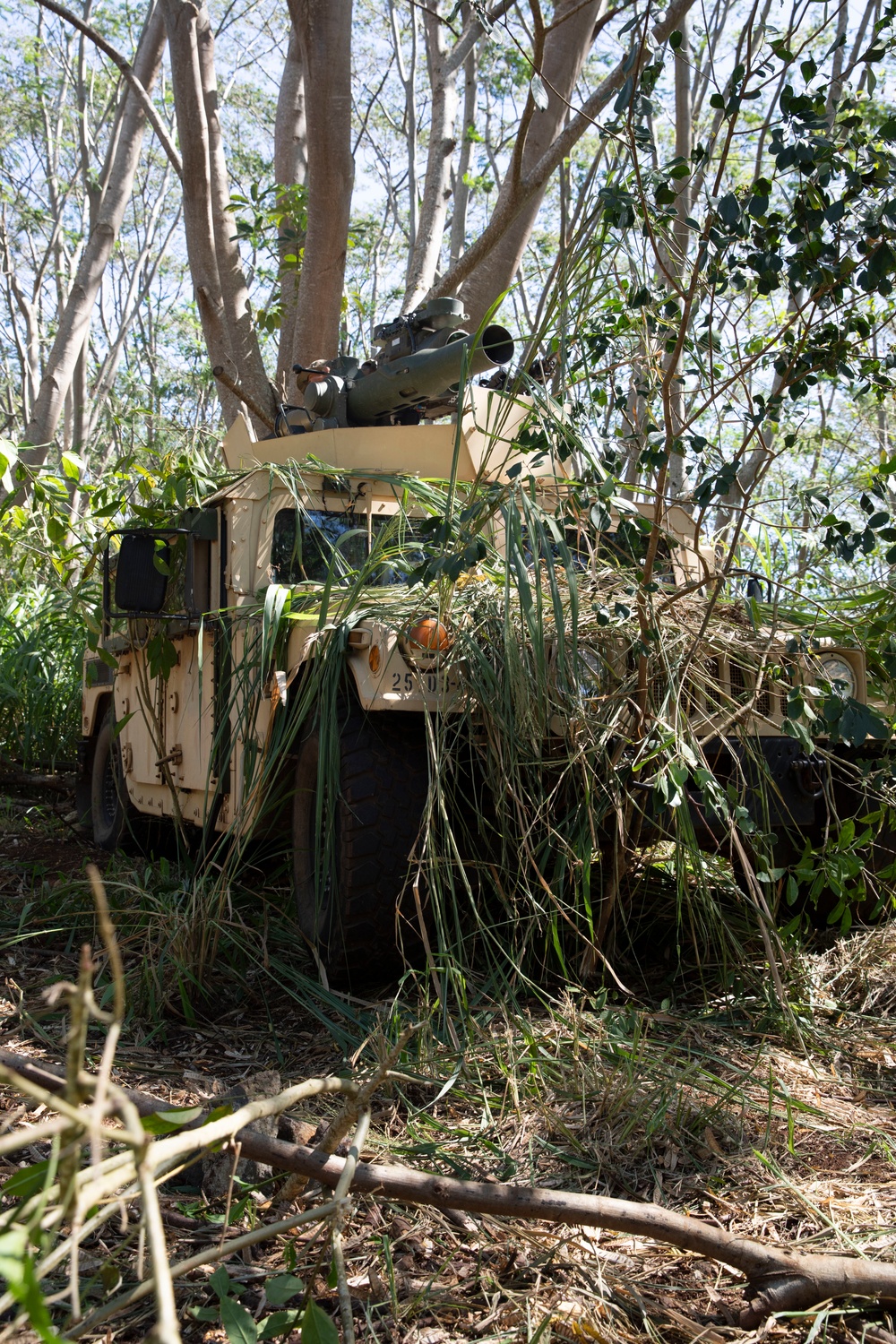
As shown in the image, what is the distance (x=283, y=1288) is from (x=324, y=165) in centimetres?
623

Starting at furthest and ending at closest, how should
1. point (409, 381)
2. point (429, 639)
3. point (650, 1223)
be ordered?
point (409, 381), point (429, 639), point (650, 1223)

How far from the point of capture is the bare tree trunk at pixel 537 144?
260 inches

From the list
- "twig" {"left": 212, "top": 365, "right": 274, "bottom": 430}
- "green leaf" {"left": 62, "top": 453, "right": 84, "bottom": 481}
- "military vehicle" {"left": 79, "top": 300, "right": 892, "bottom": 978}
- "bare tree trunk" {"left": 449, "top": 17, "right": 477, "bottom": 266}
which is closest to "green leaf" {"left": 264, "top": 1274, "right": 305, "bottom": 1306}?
"military vehicle" {"left": 79, "top": 300, "right": 892, "bottom": 978}

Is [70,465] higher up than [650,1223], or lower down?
higher up

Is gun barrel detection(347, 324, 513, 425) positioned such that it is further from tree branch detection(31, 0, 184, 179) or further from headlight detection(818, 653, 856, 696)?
tree branch detection(31, 0, 184, 179)

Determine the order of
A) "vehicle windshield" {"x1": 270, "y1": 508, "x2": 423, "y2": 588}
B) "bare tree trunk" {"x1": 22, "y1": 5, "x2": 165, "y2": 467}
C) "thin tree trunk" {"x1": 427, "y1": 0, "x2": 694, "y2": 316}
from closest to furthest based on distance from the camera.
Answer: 1. "vehicle windshield" {"x1": 270, "y1": 508, "x2": 423, "y2": 588}
2. "thin tree trunk" {"x1": 427, "y1": 0, "x2": 694, "y2": 316}
3. "bare tree trunk" {"x1": 22, "y1": 5, "x2": 165, "y2": 467}

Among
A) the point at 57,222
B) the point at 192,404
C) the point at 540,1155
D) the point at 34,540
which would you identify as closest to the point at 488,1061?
the point at 540,1155

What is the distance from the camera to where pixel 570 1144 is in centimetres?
235

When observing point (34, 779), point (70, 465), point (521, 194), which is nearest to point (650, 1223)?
point (70, 465)

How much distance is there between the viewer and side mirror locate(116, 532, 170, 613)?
13.3ft

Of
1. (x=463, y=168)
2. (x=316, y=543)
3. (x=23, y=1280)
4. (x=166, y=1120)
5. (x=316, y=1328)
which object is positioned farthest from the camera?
(x=463, y=168)

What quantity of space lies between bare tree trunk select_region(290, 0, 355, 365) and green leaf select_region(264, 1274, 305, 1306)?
6.03 metres

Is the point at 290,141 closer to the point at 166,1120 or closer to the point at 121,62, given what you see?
the point at 121,62

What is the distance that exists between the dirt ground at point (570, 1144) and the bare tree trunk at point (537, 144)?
469 cm
